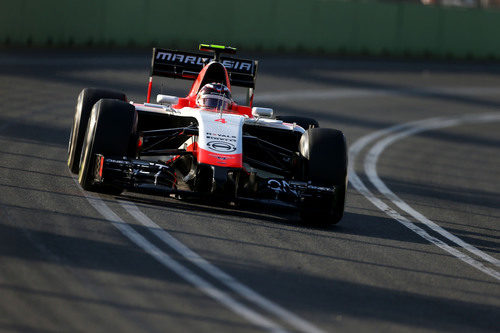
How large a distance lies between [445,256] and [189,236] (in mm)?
2819

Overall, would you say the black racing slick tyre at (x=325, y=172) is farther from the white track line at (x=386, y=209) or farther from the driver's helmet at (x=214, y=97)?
the driver's helmet at (x=214, y=97)

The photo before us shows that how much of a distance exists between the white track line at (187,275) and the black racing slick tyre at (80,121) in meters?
1.67

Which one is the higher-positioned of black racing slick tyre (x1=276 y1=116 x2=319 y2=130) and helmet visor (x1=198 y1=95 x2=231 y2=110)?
helmet visor (x1=198 y1=95 x2=231 y2=110)

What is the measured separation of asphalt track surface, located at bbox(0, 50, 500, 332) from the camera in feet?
21.8

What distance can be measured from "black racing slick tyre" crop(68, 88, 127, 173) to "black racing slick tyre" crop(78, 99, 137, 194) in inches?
28.8

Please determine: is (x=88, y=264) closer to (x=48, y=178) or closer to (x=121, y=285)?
(x=121, y=285)

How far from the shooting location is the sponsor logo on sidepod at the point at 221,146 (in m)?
10.6

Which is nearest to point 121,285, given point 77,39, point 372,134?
point 372,134

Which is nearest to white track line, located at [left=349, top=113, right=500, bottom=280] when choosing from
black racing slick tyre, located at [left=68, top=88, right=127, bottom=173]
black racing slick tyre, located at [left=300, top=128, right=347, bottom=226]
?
black racing slick tyre, located at [left=300, top=128, right=347, bottom=226]

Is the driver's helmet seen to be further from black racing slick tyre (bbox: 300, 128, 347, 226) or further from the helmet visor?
black racing slick tyre (bbox: 300, 128, 347, 226)

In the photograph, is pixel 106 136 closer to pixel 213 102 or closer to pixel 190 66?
pixel 213 102

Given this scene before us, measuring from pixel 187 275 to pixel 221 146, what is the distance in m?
3.34

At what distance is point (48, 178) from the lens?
37.8 ft

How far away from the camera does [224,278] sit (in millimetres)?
7617
